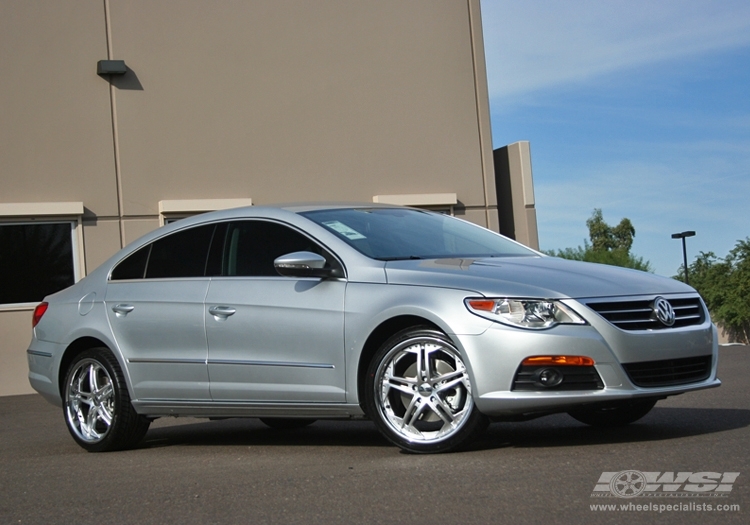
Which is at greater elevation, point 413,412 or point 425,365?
point 425,365

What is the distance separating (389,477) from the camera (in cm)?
512

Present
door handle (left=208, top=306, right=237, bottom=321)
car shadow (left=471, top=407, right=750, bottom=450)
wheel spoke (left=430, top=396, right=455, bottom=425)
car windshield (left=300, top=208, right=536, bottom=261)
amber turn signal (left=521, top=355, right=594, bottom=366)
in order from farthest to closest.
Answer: door handle (left=208, top=306, right=237, bottom=321) < car windshield (left=300, top=208, right=536, bottom=261) < car shadow (left=471, top=407, right=750, bottom=450) < wheel spoke (left=430, top=396, right=455, bottom=425) < amber turn signal (left=521, top=355, right=594, bottom=366)

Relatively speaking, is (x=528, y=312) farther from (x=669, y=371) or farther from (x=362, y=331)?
(x=362, y=331)

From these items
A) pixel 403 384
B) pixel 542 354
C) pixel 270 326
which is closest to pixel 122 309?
pixel 270 326

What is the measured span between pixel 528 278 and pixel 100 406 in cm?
341

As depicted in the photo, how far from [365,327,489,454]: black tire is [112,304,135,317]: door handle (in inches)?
85.2

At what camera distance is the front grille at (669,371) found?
18.7 ft

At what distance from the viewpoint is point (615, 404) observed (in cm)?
577

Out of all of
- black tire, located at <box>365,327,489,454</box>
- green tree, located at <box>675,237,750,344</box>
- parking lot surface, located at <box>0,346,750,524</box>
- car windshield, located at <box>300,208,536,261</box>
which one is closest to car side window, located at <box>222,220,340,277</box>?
car windshield, located at <box>300,208,536,261</box>

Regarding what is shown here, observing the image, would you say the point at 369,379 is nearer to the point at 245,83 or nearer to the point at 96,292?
the point at 96,292

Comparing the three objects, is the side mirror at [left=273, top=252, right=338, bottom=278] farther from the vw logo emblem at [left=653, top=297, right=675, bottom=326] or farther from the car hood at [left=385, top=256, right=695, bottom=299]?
the vw logo emblem at [left=653, top=297, right=675, bottom=326]

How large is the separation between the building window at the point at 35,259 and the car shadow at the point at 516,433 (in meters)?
6.24

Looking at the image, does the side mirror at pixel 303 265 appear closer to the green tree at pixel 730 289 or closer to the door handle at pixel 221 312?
the door handle at pixel 221 312

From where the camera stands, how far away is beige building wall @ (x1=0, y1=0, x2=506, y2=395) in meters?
14.9
